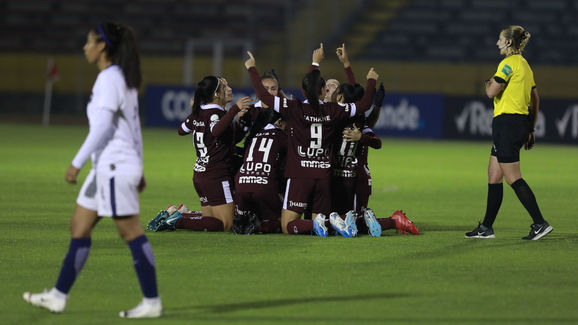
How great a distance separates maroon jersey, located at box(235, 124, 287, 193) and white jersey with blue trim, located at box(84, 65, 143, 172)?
4.34 m

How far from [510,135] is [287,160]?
2.22 meters

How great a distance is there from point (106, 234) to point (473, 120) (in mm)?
20150

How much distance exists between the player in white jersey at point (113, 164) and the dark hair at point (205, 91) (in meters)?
4.49

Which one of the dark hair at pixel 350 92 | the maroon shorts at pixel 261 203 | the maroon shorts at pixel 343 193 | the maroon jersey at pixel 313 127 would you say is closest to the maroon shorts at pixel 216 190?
the maroon shorts at pixel 261 203

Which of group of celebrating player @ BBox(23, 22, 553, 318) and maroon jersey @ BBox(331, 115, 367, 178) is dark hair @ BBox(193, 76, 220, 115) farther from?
maroon jersey @ BBox(331, 115, 367, 178)

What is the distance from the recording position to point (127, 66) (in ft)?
21.0

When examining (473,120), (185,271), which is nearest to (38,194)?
(185,271)

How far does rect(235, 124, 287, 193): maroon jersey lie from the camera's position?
10719 millimetres

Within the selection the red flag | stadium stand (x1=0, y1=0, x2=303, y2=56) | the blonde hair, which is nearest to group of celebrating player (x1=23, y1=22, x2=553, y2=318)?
the blonde hair

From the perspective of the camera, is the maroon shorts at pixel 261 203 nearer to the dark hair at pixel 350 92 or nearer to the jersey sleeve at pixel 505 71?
the dark hair at pixel 350 92

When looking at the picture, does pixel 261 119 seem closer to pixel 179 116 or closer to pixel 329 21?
pixel 179 116

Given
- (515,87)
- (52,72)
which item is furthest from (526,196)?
(52,72)

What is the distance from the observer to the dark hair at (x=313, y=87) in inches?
398

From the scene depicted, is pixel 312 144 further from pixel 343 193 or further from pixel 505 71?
pixel 505 71
